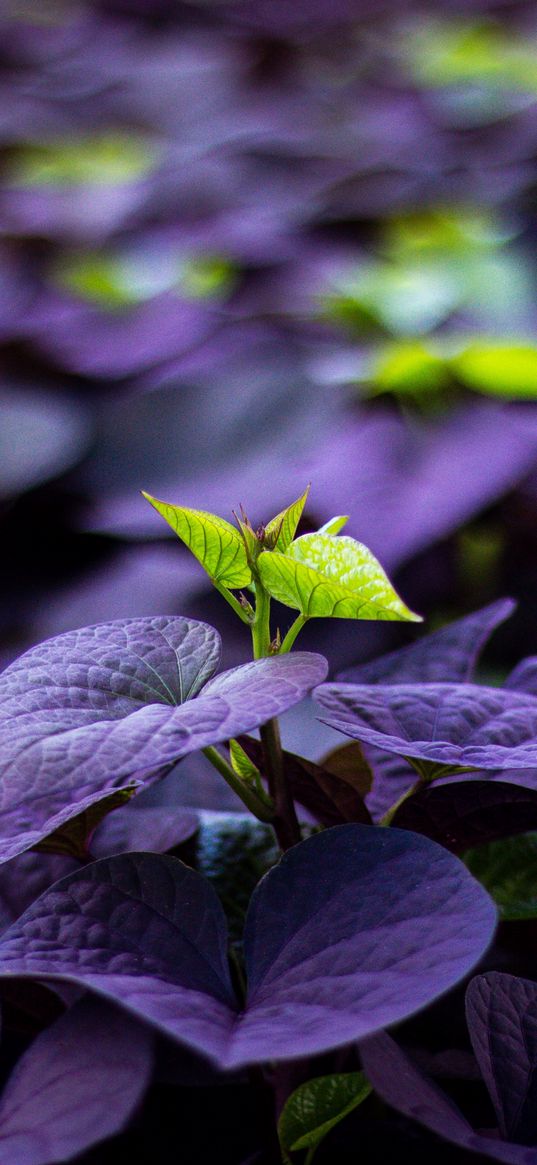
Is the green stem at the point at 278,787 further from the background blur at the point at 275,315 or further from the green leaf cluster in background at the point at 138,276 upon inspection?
the green leaf cluster in background at the point at 138,276

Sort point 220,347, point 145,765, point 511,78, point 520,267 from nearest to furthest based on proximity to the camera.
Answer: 1. point 145,765
2. point 220,347
3. point 520,267
4. point 511,78

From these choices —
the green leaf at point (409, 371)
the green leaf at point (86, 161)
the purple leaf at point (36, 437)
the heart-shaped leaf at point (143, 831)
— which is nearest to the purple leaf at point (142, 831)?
the heart-shaped leaf at point (143, 831)

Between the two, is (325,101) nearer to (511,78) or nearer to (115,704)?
(511,78)

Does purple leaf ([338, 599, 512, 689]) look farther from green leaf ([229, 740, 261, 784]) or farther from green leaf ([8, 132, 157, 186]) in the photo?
green leaf ([8, 132, 157, 186])

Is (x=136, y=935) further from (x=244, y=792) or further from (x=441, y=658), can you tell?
(x=441, y=658)

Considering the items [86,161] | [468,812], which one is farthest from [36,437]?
[86,161]

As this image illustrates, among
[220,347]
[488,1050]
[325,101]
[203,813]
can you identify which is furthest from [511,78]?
[488,1050]

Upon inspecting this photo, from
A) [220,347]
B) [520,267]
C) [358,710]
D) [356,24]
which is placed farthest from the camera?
[356,24]
